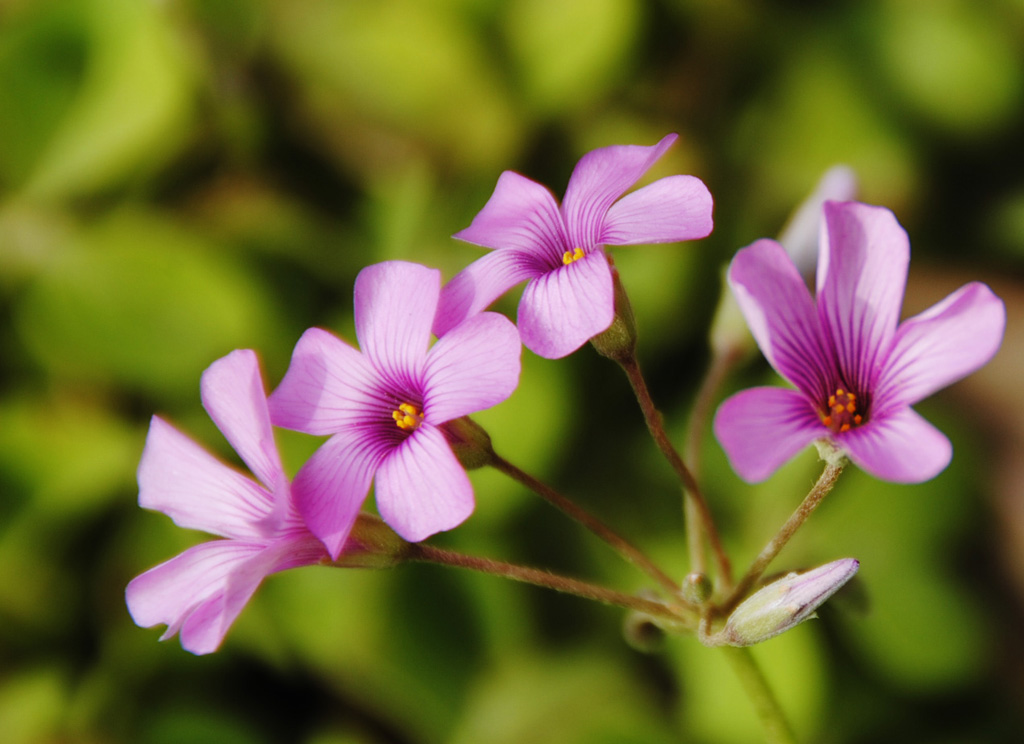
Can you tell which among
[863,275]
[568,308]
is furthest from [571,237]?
[863,275]

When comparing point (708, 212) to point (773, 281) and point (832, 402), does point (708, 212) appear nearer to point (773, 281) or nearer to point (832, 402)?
point (773, 281)

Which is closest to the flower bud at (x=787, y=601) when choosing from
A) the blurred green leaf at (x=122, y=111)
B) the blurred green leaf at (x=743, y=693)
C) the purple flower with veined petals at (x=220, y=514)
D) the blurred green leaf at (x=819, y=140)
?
the purple flower with veined petals at (x=220, y=514)

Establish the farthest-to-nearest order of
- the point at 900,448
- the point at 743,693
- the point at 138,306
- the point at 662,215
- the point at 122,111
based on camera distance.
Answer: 1. the point at 122,111
2. the point at 138,306
3. the point at 743,693
4. the point at 662,215
5. the point at 900,448

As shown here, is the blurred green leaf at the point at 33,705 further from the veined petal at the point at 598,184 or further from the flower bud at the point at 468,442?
the veined petal at the point at 598,184

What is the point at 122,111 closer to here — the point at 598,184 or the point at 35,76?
the point at 35,76

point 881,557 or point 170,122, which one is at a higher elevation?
point 170,122

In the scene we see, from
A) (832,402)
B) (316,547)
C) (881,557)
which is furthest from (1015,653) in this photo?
(316,547)

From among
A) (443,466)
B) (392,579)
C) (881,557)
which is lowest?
(443,466)
